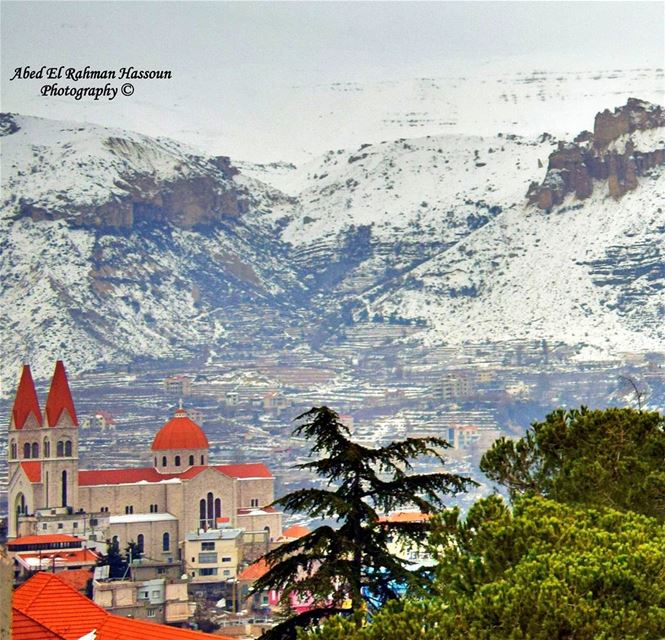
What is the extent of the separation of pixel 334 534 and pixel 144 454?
168443mm

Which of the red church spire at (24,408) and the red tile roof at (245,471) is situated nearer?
the red church spire at (24,408)

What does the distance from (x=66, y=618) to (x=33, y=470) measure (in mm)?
105450

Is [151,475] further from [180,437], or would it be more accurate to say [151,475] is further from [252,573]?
[252,573]

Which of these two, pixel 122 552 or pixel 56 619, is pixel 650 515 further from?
pixel 122 552

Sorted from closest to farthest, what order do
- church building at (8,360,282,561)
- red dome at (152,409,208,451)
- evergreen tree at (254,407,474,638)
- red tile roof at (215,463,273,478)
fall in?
evergreen tree at (254,407,474,638) → church building at (8,360,282,561) → red dome at (152,409,208,451) → red tile roof at (215,463,273,478)

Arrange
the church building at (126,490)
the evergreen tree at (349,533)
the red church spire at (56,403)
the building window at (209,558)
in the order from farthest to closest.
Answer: the red church spire at (56,403) < the church building at (126,490) < the building window at (209,558) < the evergreen tree at (349,533)

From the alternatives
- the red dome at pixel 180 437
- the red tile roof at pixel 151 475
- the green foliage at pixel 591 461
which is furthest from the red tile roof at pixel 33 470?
the green foliage at pixel 591 461

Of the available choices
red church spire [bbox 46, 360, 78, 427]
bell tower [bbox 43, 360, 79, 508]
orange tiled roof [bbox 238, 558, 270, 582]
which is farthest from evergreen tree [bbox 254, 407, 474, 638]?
red church spire [bbox 46, 360, 78, 427]

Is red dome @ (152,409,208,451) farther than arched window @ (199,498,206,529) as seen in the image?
Yes

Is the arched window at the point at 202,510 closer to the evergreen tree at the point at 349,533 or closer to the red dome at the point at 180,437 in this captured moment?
the red dome at the point at 180,437

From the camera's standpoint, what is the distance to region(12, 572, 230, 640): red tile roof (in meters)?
22.0

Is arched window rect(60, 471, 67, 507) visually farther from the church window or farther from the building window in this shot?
the building window

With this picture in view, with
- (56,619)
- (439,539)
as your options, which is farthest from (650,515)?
(56,619)

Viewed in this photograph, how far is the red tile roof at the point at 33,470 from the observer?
126 meters
